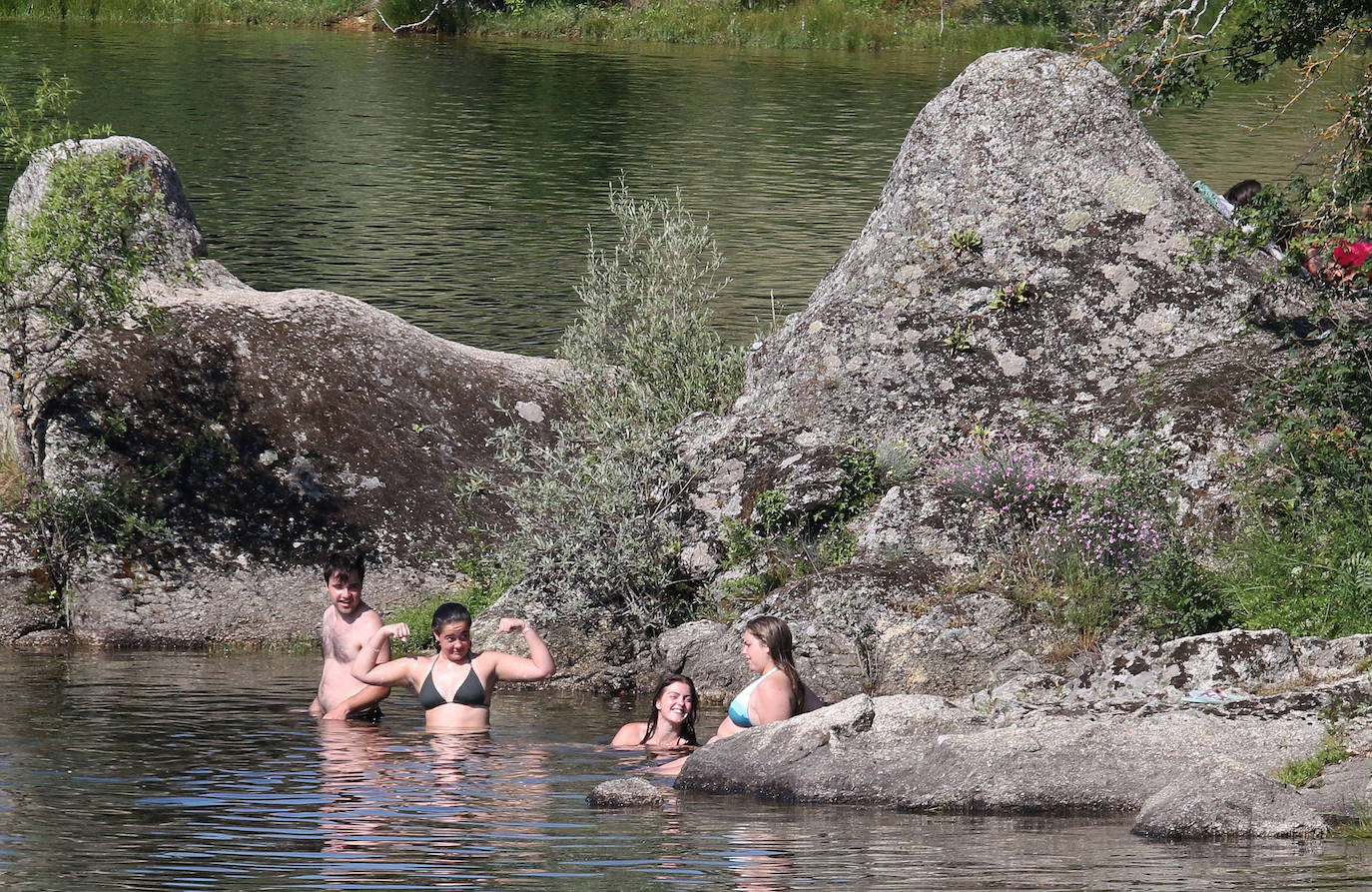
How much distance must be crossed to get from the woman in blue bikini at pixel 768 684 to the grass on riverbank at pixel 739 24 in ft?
191

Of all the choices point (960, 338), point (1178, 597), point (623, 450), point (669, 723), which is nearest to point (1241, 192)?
point (960, 338)

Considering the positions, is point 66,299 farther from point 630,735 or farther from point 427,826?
point 427,826

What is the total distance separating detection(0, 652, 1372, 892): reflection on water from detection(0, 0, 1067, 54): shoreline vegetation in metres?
58.4

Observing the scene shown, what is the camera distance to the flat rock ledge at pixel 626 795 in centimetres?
1053

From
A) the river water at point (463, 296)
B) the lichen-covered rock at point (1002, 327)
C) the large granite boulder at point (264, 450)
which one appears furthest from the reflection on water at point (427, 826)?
the lichen-covered rock at point (1002, 327)

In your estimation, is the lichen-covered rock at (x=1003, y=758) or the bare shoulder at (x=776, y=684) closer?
the lichen-covered rock at (x=1003, y=758)

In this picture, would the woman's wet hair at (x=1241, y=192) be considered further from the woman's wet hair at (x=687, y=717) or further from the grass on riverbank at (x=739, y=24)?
the grass on riverbank at (x=739, y=24)

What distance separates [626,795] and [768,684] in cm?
193

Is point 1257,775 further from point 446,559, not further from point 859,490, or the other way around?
point 446,559

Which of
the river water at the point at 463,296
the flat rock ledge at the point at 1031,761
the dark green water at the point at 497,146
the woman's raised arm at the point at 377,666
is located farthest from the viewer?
the dark green water at the point at 497,146

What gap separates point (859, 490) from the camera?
14.9 metres

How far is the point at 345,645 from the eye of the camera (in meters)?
13.7

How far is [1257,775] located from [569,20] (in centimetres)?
6421

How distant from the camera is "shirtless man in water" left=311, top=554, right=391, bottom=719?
13289 mm
